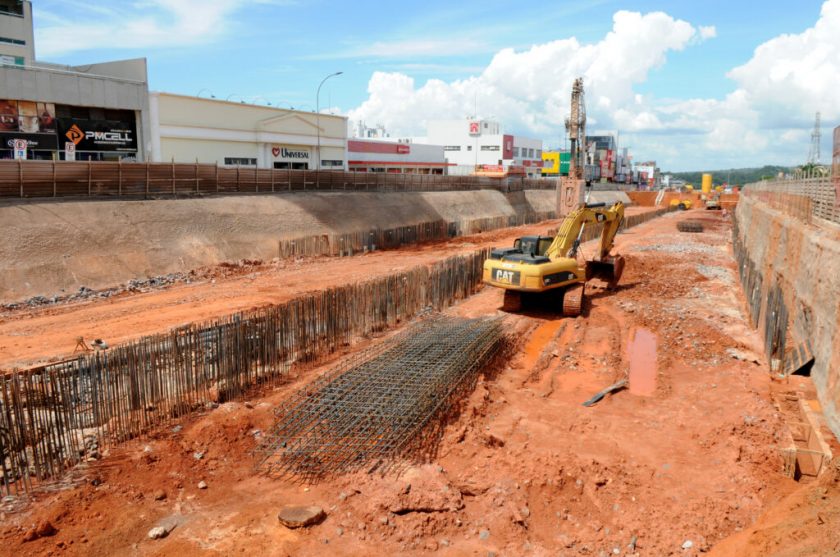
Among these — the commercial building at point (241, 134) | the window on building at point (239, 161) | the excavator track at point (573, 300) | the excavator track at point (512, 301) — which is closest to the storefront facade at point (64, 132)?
the commercial building at point (241, 134)

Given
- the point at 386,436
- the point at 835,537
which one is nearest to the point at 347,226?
the point at 386,436

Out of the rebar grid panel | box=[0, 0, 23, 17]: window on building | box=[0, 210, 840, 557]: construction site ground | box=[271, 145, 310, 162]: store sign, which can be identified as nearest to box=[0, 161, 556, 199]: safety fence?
box=[271, 145, 310, 162]: store sign

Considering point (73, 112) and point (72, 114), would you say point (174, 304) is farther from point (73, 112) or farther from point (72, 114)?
point (73, 112)

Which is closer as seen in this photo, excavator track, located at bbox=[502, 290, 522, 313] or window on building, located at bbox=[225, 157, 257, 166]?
excavator track, located at bbox=[502, 290, 522, 313]

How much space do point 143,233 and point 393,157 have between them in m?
51.7

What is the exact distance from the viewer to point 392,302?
15.6m

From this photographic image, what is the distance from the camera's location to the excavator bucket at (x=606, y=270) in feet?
67.8

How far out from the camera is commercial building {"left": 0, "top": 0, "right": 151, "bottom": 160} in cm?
3288

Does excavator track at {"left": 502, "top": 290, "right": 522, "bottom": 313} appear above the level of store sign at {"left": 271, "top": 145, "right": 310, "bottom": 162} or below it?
below

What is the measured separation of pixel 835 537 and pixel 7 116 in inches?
1561

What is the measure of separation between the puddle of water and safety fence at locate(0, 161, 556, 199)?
2284cm

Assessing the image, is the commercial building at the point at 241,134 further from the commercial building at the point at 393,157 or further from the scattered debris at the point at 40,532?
the scattered debris at the point at 40,532

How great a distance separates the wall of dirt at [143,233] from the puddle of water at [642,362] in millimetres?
18113

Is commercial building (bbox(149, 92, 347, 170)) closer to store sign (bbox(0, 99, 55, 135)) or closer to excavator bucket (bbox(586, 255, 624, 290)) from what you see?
store sign (bbox(0, 99, 55, 135))
